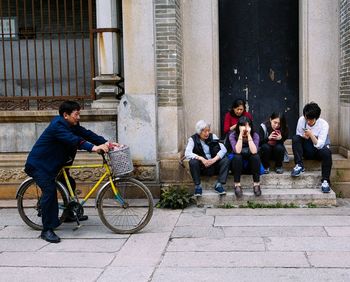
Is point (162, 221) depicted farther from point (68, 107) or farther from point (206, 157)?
point (68, 107)

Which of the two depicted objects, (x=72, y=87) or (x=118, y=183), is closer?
(x=118, y=183)

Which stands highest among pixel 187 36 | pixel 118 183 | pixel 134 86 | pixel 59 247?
pixel 187 36

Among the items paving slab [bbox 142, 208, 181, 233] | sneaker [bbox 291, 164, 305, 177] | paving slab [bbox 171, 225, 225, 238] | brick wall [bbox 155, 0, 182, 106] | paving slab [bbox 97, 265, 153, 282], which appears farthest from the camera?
brick wall [bbox 155, 0, 182, 106]

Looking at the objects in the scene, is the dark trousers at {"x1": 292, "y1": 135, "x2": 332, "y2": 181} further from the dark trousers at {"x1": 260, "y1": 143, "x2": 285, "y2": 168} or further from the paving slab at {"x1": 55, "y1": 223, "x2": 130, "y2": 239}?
the paving slab at {"x1": 55, "y1": 223, "x2": 130, "y2": 239}

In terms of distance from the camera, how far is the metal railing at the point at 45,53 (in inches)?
376

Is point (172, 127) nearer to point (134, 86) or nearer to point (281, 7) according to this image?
point (134, 86)

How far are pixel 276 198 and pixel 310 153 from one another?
0.94m

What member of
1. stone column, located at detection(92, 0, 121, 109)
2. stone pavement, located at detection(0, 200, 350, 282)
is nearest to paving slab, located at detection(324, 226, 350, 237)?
stone pavement, located at detection(0, 200, 350, 282)

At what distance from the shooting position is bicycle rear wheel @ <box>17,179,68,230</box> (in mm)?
7516

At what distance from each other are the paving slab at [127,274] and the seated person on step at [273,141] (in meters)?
3.66

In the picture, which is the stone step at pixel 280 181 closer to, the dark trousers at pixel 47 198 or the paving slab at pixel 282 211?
the paving slab at pixel 282 211

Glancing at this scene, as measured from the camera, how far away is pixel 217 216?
8.08 m

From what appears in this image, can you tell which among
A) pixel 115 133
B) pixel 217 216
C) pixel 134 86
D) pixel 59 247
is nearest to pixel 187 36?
pixel 134 86

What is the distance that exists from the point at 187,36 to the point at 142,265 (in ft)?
16.3
